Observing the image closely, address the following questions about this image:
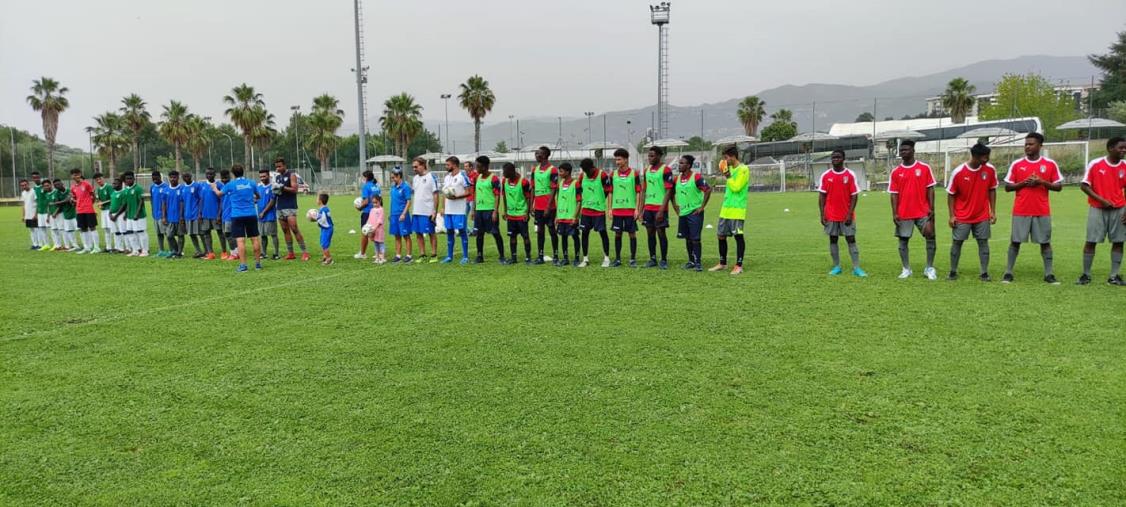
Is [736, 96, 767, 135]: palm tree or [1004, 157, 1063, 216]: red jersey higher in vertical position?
[736, 96, 767, 135]: palm tree

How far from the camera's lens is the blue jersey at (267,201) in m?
12.2

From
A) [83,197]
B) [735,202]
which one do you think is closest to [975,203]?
[735,202]

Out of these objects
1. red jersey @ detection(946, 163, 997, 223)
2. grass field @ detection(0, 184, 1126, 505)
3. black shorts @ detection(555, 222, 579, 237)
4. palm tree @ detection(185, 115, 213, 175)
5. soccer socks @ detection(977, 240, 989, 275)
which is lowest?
grass field @ detection(0, 184, 1126, 505)

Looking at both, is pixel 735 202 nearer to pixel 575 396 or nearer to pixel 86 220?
pixel 575 396

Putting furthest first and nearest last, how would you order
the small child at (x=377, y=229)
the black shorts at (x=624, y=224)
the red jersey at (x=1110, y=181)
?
the small child at (x=377, y=229)
the black shorts at (x=624, y=224)
the red jersey at (x=1110, y=181)

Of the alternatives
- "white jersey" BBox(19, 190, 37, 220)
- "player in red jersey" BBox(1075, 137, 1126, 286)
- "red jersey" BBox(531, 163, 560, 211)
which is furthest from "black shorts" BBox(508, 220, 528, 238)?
"white jersey" BBox(19, 190, 37, 220)

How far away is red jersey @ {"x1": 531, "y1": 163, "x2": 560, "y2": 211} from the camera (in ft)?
35.4

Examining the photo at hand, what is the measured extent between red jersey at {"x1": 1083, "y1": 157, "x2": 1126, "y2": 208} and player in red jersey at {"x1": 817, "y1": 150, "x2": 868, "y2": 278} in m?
2.61

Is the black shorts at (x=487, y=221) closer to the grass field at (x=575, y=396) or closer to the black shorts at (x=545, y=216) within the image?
the black shorts at (x=545, y=216)

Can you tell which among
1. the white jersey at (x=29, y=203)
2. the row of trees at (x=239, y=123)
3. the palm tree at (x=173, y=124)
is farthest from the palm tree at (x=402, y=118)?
the white jersey at (x=29, y=203)

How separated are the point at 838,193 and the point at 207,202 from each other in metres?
11.1

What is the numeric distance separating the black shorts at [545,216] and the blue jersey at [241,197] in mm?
4562

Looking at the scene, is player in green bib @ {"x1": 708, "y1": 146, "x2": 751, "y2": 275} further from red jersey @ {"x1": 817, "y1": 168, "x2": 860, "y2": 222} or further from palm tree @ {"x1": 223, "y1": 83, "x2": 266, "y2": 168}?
palm tree @ {"x1": 223, "y1": 83, "x2": 266, "y2": 168}

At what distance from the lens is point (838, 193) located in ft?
30.0
